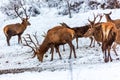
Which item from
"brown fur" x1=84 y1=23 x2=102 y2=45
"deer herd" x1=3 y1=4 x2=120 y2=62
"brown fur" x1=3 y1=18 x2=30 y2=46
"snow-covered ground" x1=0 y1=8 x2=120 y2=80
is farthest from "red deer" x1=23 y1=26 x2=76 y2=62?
"brown fur" x1=3 y1=18 x2=30 y2=46

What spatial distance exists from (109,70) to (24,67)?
15.2 ft

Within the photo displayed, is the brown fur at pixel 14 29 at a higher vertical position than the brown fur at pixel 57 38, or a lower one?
lower

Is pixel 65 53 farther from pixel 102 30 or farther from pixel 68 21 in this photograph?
pixel 68 21

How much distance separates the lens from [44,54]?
1559cm

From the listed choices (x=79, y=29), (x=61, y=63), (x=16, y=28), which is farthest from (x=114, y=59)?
(x=16, y=28)

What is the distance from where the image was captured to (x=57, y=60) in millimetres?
14797

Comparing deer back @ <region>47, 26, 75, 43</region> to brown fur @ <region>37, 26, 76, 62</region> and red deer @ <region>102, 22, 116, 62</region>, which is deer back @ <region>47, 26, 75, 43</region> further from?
red deer @ <region>102, 22, 116, 62</region>

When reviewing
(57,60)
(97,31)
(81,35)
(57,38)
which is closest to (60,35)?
(57,38)

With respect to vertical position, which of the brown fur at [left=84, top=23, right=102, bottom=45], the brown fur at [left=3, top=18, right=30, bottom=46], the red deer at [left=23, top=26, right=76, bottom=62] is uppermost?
the brown fur at [left=84, top=23, right=102, bottom=45]

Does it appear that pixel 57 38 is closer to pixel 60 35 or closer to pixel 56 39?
pixel 56 39

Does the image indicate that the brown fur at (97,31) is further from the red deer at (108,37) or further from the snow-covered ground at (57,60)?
the snow-covered ground at (57,60)

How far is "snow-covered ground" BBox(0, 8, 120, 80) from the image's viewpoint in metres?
10.4

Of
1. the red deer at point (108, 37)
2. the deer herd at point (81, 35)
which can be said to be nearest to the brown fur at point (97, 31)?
the deer herd at point (81, 35)

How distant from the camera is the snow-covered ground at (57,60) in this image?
411 inches
